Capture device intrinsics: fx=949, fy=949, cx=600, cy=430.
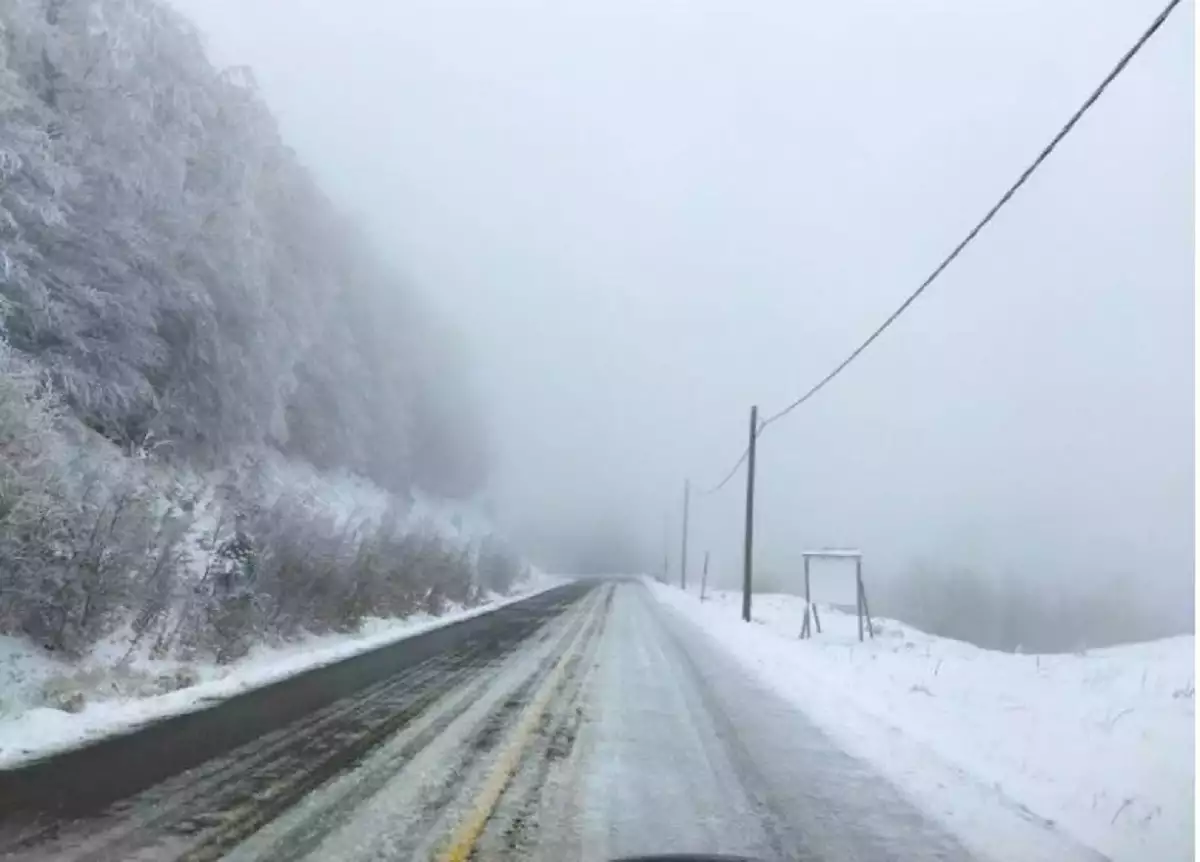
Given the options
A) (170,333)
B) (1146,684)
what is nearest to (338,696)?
(1146,684)

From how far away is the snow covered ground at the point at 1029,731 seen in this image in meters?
7.45

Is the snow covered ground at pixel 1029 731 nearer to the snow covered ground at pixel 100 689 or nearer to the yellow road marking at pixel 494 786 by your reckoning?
the yellow road marking at pixel 494 786

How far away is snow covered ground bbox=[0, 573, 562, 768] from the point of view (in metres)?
8.36

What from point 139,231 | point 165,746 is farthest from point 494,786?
point 139,231

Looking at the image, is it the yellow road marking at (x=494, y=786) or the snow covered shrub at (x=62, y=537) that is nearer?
the yellow road marking at (x=494, y=786)

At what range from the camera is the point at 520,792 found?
23.0ft

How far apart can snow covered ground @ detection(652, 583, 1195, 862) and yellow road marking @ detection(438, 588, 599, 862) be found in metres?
3.32

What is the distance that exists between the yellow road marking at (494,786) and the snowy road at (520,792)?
0.02 meters

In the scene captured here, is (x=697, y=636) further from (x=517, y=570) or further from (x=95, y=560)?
(x=517, y=570)

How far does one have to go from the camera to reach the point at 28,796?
6281mm

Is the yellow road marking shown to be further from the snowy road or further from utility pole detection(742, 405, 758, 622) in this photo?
utility pole detection(742, 405, 758, 622)

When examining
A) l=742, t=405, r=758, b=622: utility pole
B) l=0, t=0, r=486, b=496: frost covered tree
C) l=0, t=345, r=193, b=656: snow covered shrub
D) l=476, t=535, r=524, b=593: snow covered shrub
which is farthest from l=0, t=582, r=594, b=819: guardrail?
l=476, t=535, r=524, b=593: snow covered shrub

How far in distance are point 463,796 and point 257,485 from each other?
18.3 meters

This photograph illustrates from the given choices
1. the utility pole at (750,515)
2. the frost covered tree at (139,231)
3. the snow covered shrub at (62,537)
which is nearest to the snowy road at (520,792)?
the snow covered shrub at (62,537)
